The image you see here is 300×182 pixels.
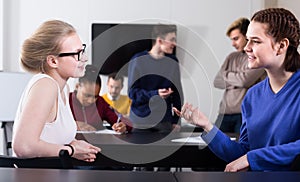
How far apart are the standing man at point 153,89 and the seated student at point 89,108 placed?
17 centimetres

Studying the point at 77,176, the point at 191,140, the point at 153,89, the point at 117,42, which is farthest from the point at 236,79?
the point at 77,176

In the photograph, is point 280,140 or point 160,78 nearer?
point 280,140

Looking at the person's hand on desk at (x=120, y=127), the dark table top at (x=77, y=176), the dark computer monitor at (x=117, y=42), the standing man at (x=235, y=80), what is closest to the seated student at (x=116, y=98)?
the dark computer monitor at (x=117, y=42)

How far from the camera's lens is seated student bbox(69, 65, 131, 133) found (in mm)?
3387

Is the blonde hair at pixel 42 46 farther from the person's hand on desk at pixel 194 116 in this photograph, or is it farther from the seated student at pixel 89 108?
the seated student at pixel 89 108

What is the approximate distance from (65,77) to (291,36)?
91 cm

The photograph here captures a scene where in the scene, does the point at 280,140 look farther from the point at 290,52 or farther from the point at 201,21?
the point at 201,21

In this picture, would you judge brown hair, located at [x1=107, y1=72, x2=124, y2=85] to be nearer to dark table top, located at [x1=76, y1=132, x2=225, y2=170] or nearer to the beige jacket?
the beige jacket

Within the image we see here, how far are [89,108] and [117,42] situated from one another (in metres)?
1.77

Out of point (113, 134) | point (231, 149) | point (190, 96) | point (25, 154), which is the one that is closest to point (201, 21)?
point (190, 96)

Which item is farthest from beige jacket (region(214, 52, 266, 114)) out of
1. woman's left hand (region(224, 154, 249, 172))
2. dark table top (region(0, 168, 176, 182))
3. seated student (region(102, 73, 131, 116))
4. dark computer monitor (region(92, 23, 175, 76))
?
dark table top (region(0, 168, 176, 182))

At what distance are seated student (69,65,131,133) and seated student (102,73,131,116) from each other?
87 cm

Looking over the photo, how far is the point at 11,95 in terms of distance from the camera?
4.06 metres

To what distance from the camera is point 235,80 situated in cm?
384
